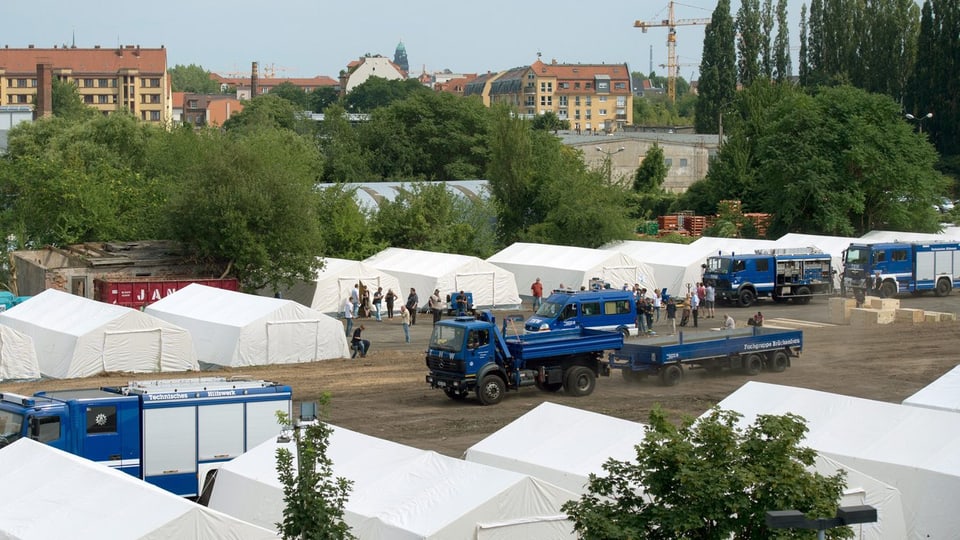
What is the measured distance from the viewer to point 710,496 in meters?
10.4

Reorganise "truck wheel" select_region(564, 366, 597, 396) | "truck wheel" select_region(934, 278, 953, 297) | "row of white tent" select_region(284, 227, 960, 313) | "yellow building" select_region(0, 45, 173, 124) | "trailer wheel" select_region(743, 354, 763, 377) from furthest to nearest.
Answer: "yellow building" select_region(0, 45, 173, 124)
"truck wheel" select_region(934, 278, 953, 297)
"row of white tent" select_region(284, 227, 960, 313)
"trailer wheel" select_region(743, 354, 763, 377)
"truck wheel" select_region(564, 366, 597, 396)

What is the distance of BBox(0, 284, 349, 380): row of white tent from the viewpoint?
29594 mm

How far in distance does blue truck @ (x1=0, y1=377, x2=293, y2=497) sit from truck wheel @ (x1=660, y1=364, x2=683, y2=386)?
11.8 m

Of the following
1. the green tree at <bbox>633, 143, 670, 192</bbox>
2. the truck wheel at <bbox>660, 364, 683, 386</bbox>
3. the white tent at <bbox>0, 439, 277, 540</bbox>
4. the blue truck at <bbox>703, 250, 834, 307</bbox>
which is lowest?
the truck wheel at <bbox>660, 364, 683, 386</bbox>

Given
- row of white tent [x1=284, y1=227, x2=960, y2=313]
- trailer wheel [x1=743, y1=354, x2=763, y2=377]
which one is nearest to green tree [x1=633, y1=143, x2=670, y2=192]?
row of white tent [x1=284, y1=227, x2=960, y2=313]

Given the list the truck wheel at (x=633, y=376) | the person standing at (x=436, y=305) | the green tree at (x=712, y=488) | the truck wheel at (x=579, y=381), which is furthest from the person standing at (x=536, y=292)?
the green tree at (x=712, y=488)

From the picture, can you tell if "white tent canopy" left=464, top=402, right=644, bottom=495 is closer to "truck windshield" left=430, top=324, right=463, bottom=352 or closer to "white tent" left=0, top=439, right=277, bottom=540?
"white tent" left=0, top=439, right=277, bottom=540

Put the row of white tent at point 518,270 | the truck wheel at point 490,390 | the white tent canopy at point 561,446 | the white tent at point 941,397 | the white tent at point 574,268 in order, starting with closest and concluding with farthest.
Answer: the white tent canopy at point 561,446, the white tent at point 941,397, the truck wheel at point 490,390, the row of white tent at point 518,270, the white tent at point 574,268

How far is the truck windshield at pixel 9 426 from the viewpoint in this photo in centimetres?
1827

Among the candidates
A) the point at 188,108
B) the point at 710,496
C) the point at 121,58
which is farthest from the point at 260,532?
the point at 188,108

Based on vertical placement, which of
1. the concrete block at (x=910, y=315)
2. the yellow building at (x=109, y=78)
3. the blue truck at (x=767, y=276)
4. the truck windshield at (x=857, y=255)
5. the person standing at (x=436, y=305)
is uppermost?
the yellow building at (x=109, y=78)

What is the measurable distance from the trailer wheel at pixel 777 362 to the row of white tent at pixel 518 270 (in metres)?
13.3

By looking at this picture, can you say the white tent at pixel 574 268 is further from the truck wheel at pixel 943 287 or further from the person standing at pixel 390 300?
the truck wheel at pixel 943 287

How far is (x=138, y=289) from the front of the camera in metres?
40.0
